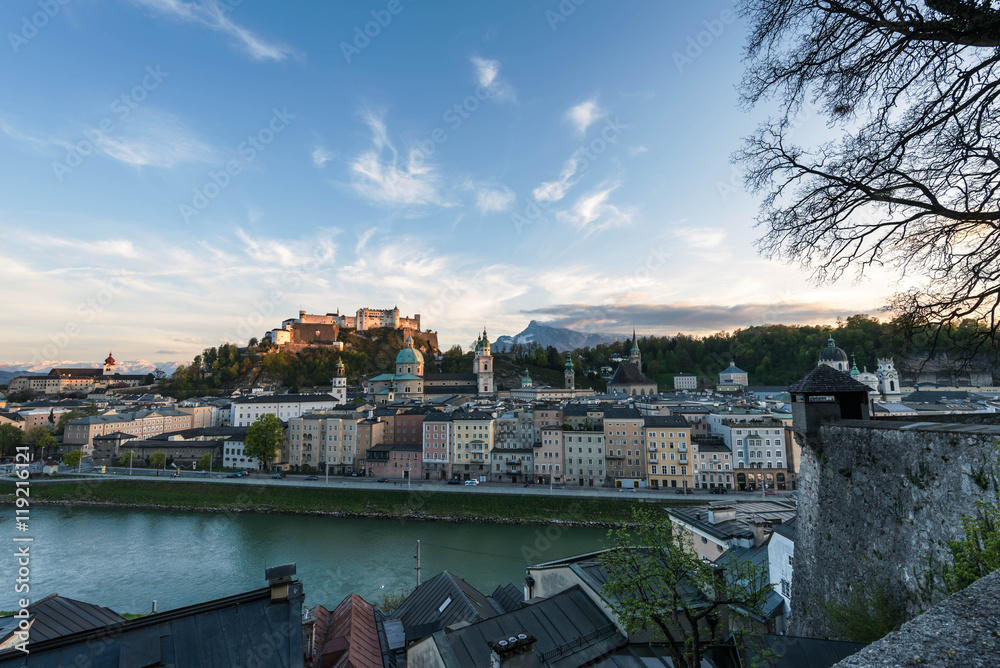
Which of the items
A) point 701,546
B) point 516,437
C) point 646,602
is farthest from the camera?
point 516,437

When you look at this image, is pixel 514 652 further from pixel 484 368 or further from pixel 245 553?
pixel 484 368

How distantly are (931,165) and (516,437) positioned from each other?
109 feet

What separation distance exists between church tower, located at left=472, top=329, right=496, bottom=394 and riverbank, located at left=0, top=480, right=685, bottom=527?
3321cm

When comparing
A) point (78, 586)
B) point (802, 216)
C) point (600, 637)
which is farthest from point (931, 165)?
point (78, 586)

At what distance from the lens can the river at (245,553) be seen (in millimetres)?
16578

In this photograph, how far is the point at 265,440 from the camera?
36406 mm

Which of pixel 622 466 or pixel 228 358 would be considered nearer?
pixel 622 466

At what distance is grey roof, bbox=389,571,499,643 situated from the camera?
852cm

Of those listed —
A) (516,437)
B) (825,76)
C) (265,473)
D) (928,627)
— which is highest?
(825,76)

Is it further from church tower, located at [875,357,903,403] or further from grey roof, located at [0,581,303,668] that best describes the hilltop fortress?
grey roof, located at [0,581,303,668]

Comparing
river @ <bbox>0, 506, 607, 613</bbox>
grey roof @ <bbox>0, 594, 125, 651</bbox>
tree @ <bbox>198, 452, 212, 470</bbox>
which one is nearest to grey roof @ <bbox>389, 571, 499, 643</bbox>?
grey roof @ <bbox>0, 594, 125, 651</bbox>

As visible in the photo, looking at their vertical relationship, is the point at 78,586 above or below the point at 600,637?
below

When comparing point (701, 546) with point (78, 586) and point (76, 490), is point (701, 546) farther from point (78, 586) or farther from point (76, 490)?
point (76, 490)

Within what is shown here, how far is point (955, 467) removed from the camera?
4.07 metres
